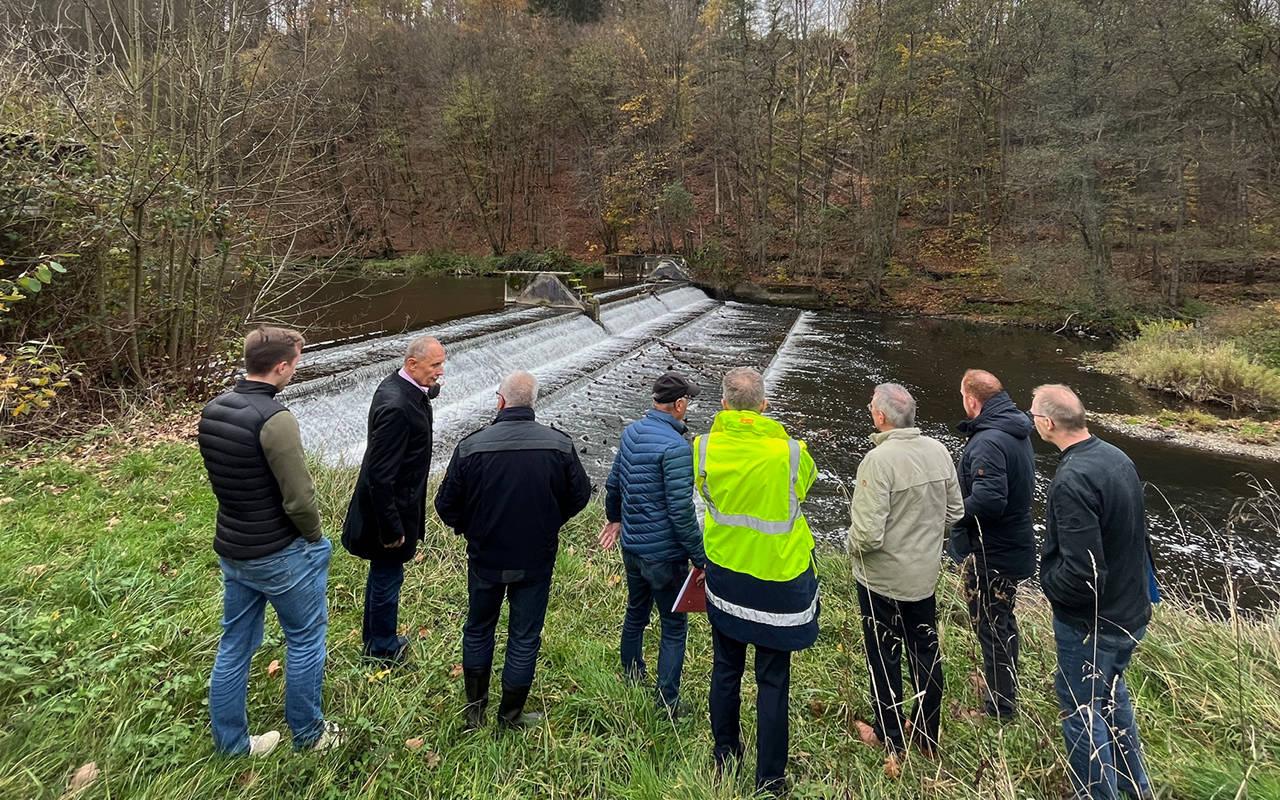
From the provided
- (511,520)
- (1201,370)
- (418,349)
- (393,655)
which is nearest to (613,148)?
(1201,370)

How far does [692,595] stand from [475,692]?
111 cm

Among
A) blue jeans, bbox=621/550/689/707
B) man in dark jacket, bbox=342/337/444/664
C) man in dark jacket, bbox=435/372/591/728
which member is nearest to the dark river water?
blue jeans, bbox=621/550/689/707

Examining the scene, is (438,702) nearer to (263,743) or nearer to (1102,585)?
(263,743)

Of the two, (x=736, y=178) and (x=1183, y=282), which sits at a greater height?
(x=736, y=178)

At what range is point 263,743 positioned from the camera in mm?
2252

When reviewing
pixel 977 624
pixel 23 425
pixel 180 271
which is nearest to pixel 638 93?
pixel 180 271

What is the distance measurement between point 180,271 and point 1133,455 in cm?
1256

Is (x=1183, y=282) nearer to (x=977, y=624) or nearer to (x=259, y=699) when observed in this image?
(x=977, y=624)

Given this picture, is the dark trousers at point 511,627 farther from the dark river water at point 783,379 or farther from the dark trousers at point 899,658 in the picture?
the dark river water at point 783,379

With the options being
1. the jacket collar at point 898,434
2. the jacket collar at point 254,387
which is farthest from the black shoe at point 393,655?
the jacket collar at point 898,434

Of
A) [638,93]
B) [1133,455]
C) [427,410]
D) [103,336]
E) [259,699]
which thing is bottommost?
[1133,455]

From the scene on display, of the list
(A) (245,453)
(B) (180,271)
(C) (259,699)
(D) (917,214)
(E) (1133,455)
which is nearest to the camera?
(A) (245,453)

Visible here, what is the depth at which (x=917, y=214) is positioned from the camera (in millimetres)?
24547

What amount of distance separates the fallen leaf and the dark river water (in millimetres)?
5119
